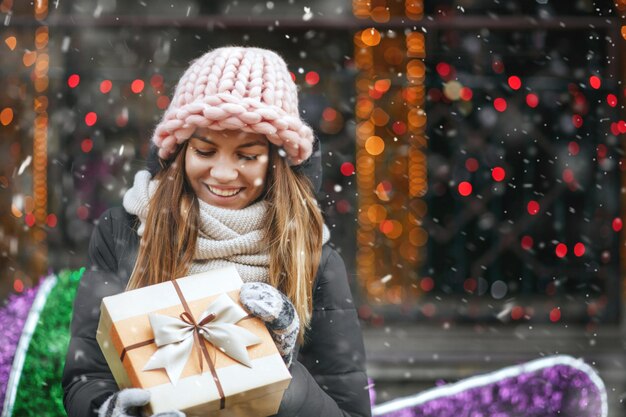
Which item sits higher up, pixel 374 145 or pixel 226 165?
pixel 226 165

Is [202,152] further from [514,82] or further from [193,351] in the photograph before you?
[514,82]

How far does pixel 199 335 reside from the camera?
169cm

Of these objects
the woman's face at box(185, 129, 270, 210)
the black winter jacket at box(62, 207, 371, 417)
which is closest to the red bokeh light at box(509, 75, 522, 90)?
the black winter jacket at box(62, 207, 371, 417)

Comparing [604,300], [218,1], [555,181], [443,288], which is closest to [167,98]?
[218,1]

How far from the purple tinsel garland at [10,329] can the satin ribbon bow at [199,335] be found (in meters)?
0.85

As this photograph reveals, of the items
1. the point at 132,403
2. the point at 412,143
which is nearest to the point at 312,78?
the point at 412,143

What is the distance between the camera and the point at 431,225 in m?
4.88

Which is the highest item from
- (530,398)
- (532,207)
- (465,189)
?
(465,189)

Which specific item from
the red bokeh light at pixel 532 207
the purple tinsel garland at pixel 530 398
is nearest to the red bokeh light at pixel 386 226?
the red bokeh light at pixel 532 207

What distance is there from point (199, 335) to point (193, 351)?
39mm

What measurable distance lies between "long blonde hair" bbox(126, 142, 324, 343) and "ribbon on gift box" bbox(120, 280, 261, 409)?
0.21 m

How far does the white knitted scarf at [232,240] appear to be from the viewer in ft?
6.23

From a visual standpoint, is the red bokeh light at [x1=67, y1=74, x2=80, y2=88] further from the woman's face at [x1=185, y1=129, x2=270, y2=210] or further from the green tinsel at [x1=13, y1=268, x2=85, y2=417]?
the woman's face at [x1=185, y1=129, x2=270, y2=210]

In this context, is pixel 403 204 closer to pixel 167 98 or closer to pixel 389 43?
pixel 389 43
